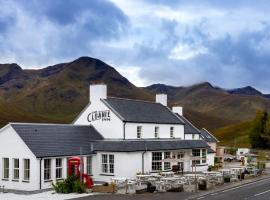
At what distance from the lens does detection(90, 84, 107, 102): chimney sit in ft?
163

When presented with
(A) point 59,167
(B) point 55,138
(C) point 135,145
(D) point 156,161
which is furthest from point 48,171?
(D) point 156,161

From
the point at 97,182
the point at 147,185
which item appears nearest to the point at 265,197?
the point at 147,185

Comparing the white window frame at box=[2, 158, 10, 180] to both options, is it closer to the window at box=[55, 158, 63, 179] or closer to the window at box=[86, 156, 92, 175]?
the window at box=[55, 158, 63, 179]

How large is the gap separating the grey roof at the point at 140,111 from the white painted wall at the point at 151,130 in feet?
1.38

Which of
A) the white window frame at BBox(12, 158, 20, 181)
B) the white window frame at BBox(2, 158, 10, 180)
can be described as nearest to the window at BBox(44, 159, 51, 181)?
the white window frame at BBox(12, 158, 20, 181)

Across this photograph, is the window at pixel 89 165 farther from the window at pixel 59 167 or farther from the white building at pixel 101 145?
the window at pixel 59 167

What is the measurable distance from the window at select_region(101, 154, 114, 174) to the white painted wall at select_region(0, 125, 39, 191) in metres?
8.43

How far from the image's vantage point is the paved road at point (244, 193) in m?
33.4

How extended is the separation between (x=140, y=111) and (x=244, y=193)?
18.8 metres

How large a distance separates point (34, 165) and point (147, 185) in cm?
887

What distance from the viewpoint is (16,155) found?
39.9 m

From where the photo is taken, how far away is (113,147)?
44969mm

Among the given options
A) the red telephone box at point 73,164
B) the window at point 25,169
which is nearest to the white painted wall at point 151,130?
the red telephone box at point 73,164

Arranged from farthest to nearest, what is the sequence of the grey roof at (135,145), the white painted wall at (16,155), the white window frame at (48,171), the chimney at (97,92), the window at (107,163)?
the chimney at (97,92), the window at (107,163), the grey roof at (135,145), the white window frame at (48,171), the white painted wall at (16,155)
